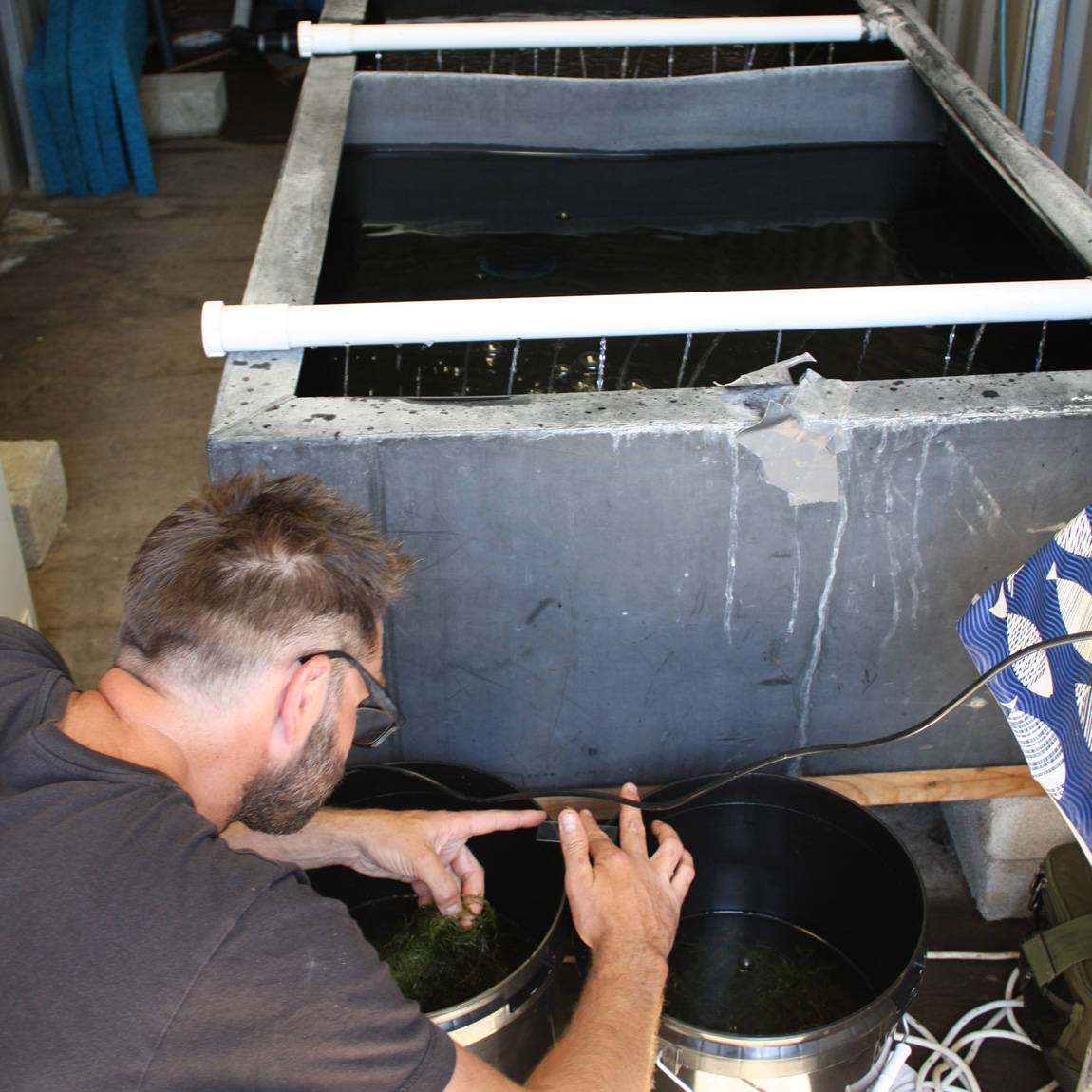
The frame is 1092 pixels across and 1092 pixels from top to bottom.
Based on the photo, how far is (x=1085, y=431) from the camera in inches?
57.3

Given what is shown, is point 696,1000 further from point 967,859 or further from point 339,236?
point 339,236

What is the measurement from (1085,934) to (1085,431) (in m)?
0.79

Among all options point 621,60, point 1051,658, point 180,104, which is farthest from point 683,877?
point 180,104

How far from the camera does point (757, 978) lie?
172cm

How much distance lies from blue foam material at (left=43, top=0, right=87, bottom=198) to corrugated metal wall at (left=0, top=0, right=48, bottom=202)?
10 cm

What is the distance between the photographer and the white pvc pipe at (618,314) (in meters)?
1.49

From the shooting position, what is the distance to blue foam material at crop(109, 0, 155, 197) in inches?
195

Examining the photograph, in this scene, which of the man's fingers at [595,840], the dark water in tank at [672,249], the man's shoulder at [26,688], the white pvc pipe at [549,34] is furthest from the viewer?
the white pvc pipe at [549,34]

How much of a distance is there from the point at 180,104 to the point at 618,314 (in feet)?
17.4

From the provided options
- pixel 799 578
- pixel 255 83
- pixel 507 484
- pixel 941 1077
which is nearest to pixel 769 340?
pixel 799 578

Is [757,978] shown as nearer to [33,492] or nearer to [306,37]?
[33,492]

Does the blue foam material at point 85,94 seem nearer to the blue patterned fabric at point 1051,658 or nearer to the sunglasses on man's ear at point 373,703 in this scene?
the sunglasses on man's ear at point 373,703

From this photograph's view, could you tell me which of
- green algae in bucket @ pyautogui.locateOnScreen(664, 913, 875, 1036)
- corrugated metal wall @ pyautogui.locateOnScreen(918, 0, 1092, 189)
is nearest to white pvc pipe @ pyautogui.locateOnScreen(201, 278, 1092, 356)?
green algae in bucket @ pyautogui.locateOnScreen(664, 913, 875, 1036)

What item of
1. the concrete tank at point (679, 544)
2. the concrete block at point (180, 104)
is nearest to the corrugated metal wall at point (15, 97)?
the concrete block at point (180, 104)
